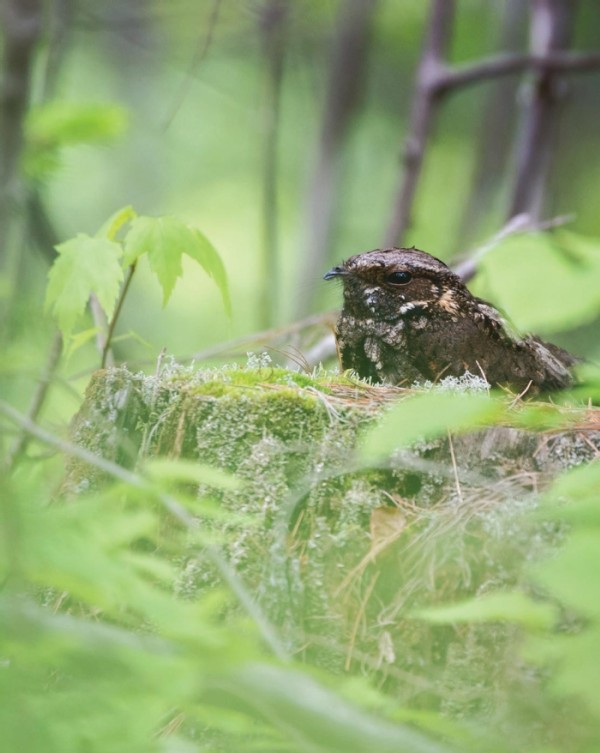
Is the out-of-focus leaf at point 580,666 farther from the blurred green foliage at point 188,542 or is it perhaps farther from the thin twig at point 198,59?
the thin twig at point 198,59

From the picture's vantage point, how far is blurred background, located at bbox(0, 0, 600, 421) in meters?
4.70

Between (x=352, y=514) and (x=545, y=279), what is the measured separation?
126cm

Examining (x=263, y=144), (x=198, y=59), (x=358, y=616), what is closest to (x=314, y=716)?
(x=358, y=616)

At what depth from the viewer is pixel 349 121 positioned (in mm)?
7262

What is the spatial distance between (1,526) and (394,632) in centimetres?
168

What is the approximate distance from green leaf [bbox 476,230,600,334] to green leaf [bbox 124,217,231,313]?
113cm

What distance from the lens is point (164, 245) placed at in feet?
9.67

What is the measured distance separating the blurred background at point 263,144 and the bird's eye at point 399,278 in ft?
1.96

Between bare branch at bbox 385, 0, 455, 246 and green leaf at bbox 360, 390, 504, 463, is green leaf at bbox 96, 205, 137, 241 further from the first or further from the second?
bare branch at bbox 385, 0, 455, 246

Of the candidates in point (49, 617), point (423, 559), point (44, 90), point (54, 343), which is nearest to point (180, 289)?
point (44, 90)

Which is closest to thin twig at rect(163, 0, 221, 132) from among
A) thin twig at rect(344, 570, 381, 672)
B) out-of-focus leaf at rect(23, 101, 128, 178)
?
out-of-focus leaf at rect(23, 101, 128, 178)

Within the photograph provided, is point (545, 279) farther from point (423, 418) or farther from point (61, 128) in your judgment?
point (61, 128)

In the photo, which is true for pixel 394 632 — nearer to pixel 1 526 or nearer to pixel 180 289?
pixel 1 526

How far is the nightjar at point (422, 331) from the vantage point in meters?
3.84
